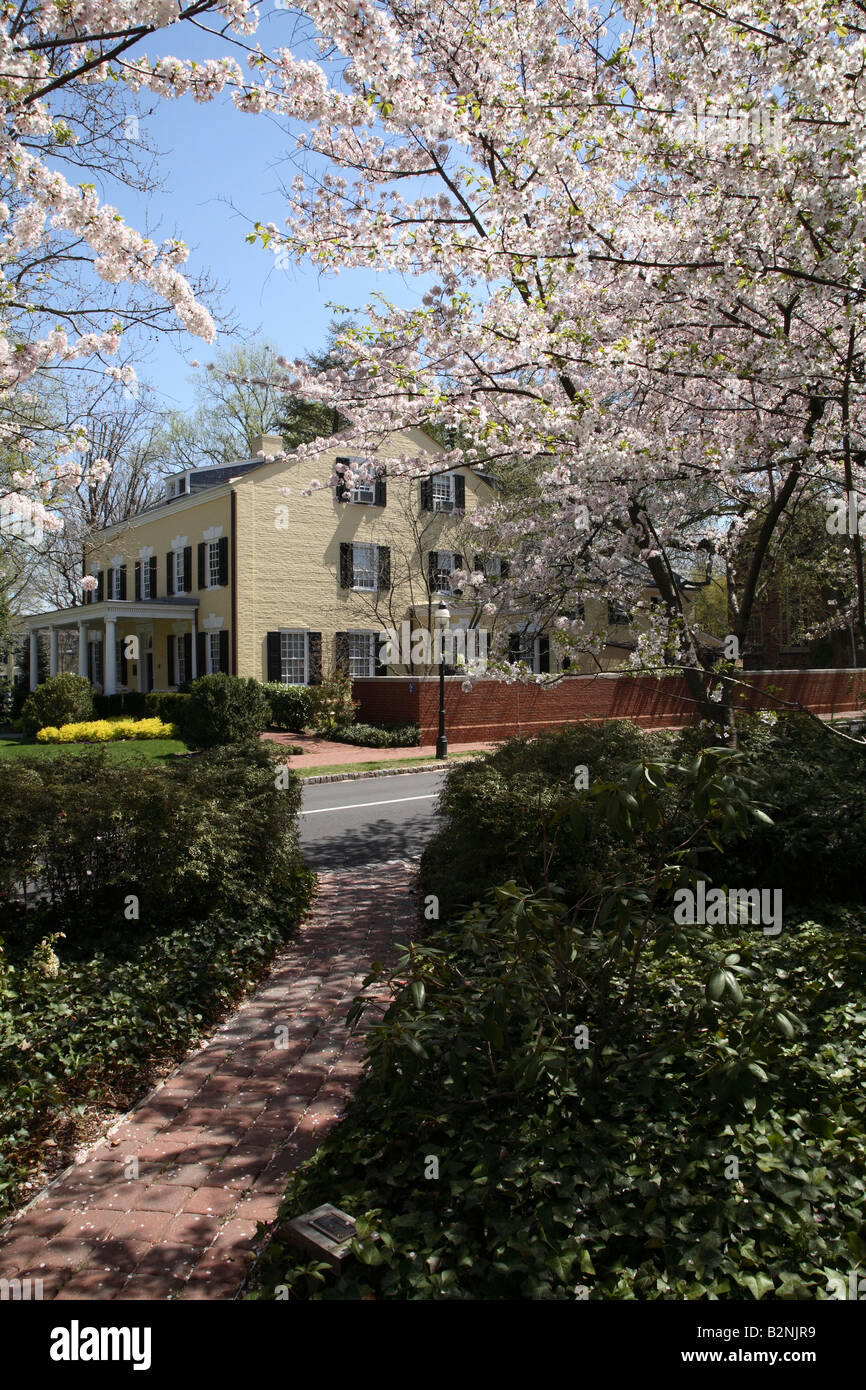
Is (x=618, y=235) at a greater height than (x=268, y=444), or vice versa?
(x=268, y=444)

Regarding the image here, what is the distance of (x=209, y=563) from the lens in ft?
89.8

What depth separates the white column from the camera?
2834 cm

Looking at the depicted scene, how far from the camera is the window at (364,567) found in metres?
28.1

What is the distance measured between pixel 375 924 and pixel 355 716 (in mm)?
18068

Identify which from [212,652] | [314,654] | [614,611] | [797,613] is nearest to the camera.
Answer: [614,611]

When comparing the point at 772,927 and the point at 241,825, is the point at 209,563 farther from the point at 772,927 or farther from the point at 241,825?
the point at 772,927

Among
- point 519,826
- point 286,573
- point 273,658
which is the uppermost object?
point 286,573

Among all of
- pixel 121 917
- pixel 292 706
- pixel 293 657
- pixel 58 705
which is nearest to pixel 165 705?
pixel 58 705

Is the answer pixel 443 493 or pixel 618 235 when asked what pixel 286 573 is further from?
pixel 618 235

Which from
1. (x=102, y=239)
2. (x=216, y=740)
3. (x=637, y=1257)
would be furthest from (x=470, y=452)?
(x=216, y=740)

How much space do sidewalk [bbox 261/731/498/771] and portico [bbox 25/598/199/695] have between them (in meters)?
6.90

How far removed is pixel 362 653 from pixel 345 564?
2985 millimetres

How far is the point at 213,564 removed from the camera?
2722cm

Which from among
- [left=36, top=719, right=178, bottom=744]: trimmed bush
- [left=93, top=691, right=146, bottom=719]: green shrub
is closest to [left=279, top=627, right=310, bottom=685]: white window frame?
[left=36, top=719, right=178, bottom=744]: trimmed bush
